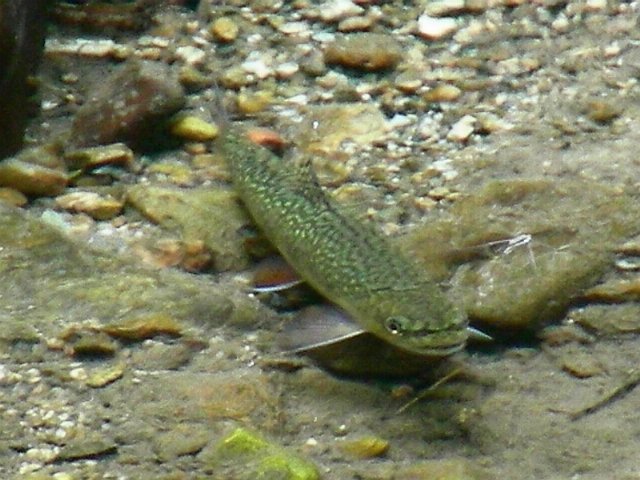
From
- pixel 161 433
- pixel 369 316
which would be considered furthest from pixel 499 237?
pixel 161 433

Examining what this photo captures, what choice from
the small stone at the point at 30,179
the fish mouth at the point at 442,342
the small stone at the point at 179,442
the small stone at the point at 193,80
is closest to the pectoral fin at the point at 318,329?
the fish mouth at the point at 442,342

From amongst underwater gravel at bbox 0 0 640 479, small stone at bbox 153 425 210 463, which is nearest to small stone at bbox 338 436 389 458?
underwater gravel at bbox 0 0 640 479

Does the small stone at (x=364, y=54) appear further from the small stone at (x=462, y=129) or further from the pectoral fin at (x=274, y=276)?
the pectoral fin at (x=274, y=276)

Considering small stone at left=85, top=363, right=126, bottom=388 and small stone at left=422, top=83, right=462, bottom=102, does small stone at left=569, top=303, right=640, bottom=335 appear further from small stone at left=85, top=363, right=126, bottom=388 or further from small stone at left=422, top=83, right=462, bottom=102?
small stone at left=85, top=363, right=126, bottom=388

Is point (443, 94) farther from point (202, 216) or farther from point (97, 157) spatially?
point (97, 157)

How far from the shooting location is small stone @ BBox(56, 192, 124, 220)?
4.23 metres

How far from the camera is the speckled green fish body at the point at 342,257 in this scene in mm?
3412

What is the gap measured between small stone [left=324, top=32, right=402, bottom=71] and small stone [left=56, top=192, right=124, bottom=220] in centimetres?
142

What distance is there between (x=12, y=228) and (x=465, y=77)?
89.8 inches

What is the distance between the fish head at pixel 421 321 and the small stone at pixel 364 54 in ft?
6.07

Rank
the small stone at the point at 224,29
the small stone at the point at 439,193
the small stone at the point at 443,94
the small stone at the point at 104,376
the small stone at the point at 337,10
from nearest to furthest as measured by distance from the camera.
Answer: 1. the small stone at the point at 104,376
2. the small stone at the point at 439,193
3. the small stone at the point at 443,94
4. the small stone at the point at 224,29
5. the small stone at the point at 337,10

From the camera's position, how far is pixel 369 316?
3.56m

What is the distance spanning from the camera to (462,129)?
186 inches

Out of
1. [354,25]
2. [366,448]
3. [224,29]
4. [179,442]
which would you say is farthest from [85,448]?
[354,25]
